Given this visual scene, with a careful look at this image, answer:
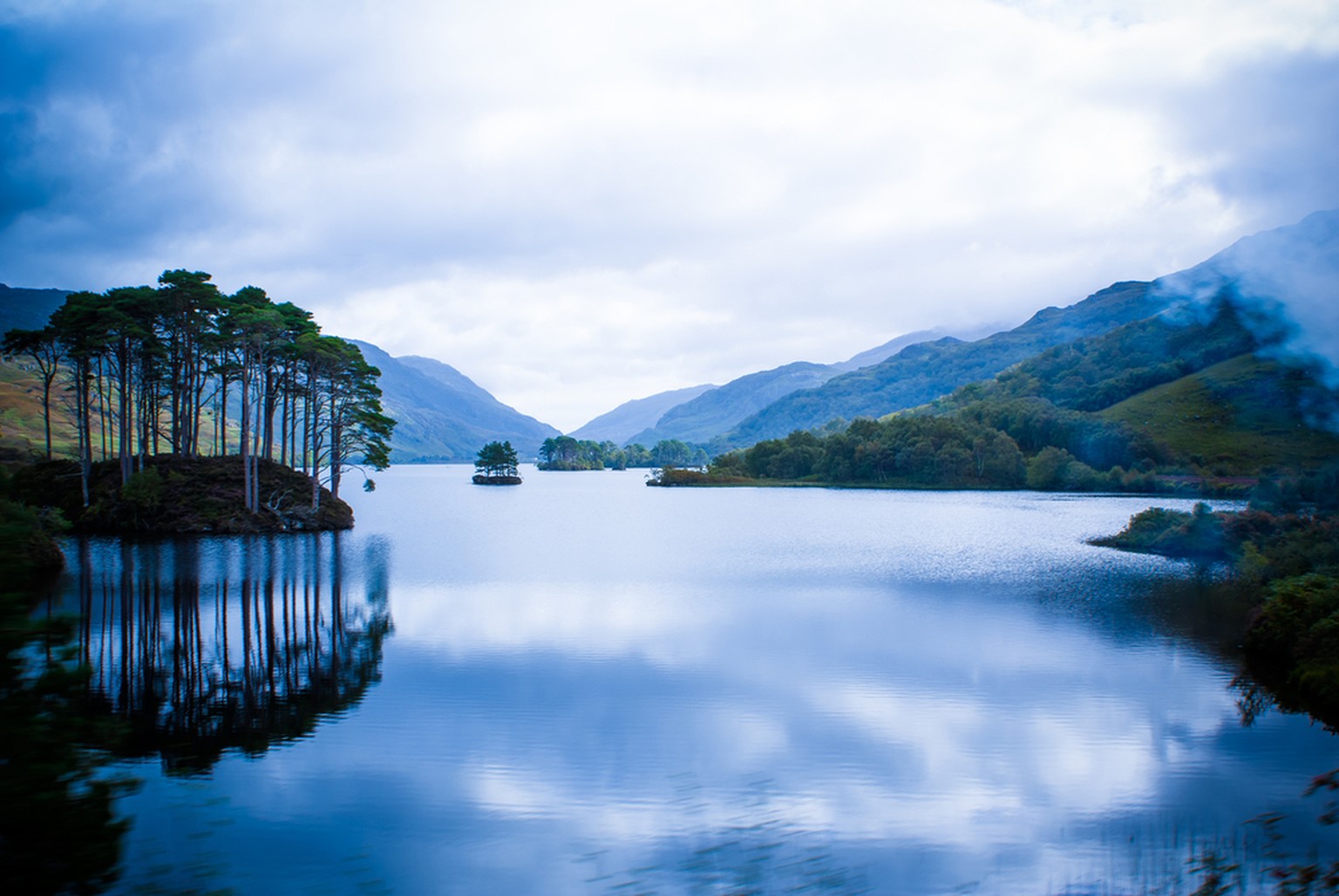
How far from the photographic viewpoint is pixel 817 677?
16500 mm

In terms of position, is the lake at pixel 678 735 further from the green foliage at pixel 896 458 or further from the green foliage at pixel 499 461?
the green foliage at pixel 499 461

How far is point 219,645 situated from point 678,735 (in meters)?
11.6

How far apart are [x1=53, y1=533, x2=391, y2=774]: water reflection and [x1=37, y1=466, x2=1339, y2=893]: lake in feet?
0.35

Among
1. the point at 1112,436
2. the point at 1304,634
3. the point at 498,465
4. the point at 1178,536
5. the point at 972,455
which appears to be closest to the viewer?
the point at 1304,634

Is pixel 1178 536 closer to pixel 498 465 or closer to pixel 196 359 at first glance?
pixel 196 359

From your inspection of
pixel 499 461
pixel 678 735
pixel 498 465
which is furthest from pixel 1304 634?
pixel 498 465

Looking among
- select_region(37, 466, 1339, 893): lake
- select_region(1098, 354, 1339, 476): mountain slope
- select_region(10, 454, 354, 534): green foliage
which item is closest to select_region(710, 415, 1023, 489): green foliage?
select_region(1098, 354, 1339, 476): mountain slope

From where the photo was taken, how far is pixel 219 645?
17.7m

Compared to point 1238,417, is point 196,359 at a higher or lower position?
higher

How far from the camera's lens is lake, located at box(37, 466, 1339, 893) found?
883 centimetres

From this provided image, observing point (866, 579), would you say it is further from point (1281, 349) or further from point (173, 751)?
point (1281, 349)

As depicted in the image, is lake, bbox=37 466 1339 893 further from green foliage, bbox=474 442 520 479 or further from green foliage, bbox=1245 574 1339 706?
green foliage, bbox=474 442 520 479

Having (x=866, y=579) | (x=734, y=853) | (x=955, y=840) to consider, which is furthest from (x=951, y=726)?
(x=866, y=579)

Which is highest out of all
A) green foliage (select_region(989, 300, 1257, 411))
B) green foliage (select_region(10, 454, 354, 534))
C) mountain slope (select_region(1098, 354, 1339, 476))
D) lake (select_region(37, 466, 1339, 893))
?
green foliage (select_region(989, 300, 1257, 411))
